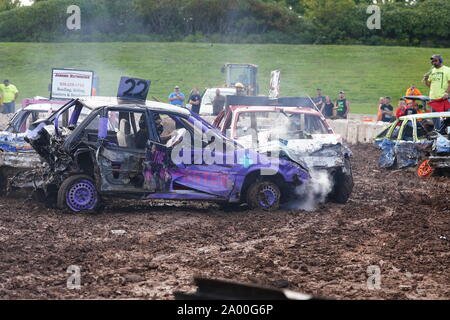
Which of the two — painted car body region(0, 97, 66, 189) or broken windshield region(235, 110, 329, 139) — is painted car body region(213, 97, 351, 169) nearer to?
broken windshield region(235, 110, 329, 139)

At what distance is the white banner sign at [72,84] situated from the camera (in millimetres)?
20719

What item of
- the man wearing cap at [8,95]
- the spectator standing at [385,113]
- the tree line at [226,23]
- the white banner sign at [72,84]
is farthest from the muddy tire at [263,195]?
the tree line at [226,23]

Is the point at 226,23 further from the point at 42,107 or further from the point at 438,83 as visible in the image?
the point at 42,107

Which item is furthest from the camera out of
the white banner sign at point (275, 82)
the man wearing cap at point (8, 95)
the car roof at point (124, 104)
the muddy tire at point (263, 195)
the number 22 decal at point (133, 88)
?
the man wearing cap at point (8, 95)

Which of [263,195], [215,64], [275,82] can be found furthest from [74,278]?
[215,64]

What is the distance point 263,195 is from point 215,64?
131ft

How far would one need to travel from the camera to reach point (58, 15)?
57750 millimetres

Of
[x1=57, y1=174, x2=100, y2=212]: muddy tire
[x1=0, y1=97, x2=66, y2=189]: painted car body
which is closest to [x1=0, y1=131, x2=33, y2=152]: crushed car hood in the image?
[x1=0, y1=97, x2=66, y2=189]: painted car body

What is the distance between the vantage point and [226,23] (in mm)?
58875

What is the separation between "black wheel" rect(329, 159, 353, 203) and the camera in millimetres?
12547

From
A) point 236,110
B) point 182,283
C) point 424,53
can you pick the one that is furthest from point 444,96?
point 424,53

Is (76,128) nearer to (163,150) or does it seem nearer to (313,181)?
(163,150)

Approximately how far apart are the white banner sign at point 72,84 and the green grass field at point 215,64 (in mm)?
21748

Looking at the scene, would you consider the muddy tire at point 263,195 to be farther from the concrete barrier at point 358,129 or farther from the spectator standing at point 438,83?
the concrete barrier at point 358,129
